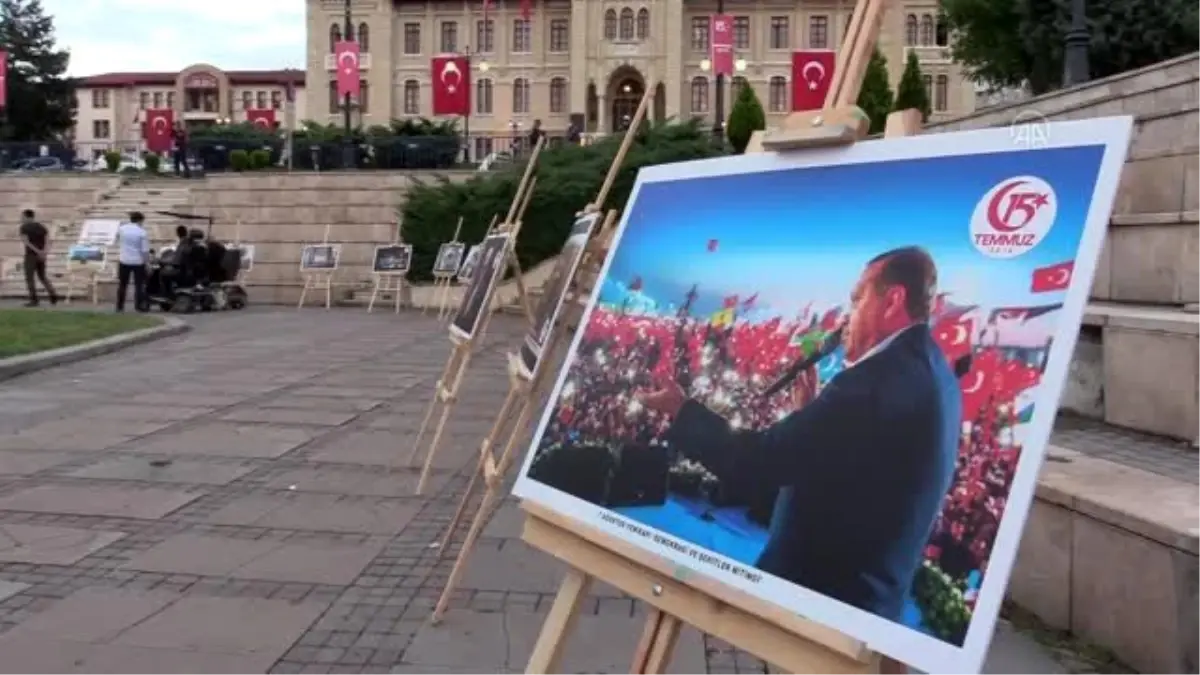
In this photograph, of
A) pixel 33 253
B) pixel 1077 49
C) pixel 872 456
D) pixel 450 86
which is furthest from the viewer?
pixel 450 86

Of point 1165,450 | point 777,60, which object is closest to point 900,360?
point 1165,450

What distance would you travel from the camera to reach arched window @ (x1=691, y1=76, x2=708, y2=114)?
83.3 metres

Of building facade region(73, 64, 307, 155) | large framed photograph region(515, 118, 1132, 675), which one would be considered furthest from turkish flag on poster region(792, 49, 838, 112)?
building facade region(73, 64, 307, 155)

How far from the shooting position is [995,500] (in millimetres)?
2352

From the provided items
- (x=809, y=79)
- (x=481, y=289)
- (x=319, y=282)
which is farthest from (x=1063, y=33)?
(x=481, y=289)

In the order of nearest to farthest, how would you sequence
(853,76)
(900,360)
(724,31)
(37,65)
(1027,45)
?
1. (900,360)
2. (853,76)
3. (1027,45)
4. (724,31)
5. (37,65)

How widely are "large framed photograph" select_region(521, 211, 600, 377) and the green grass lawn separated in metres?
10.4

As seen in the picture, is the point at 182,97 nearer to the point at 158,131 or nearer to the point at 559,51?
the point at 559,51

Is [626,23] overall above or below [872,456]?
above

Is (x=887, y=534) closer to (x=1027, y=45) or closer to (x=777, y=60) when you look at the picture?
(x=1027, y=45)

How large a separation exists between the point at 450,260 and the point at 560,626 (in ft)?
72.3

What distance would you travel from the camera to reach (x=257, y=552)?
6277 mm

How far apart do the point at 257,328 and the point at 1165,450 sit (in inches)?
675

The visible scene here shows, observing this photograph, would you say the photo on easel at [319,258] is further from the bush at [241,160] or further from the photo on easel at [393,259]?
the bush at [241,160]
